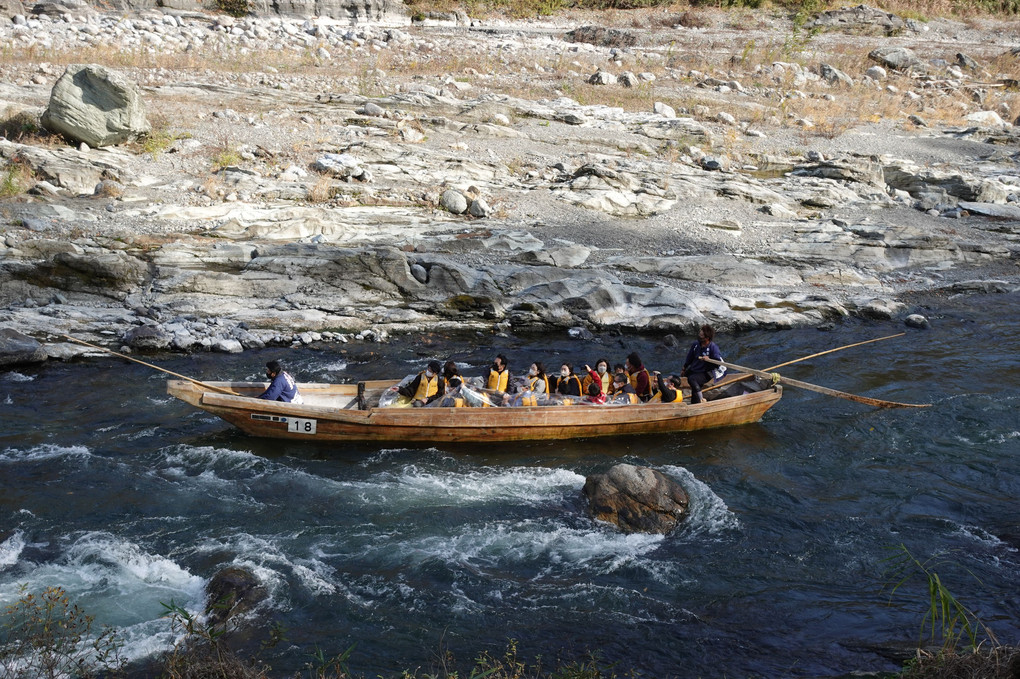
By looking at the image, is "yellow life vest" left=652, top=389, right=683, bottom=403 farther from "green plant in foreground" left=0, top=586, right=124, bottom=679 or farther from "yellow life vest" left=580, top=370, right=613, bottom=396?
"green plant in foreground" left=0, top=586, right=124, bottom=679

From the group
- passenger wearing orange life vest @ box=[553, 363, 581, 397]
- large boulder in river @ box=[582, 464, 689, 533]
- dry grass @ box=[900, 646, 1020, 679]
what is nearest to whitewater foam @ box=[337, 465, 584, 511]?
large boulder in river @ box=[582, 464, 689, 533]

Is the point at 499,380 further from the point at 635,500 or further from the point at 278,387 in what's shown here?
the point at 635,500

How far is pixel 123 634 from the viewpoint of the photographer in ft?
22.2

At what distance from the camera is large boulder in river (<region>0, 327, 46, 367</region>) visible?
→ 12.4 metres

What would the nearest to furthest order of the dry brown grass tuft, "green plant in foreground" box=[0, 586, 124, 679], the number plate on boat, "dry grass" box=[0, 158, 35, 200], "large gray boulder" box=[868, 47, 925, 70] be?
"green plant in foreground" box=[0, 586, 124, 679] < the number plate on boat < "dry grass" box=[0, 158, 35, 200] < the dry brown grass tuft < "large gray boulder" box=[868, 47, 925, 70]

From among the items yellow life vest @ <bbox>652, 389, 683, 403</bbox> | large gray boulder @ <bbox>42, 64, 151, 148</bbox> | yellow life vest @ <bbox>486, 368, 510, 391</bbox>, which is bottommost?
yellow life vest @ <bbox>652, 389, 683, 403</bbox>

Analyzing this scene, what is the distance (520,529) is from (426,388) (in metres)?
3.05

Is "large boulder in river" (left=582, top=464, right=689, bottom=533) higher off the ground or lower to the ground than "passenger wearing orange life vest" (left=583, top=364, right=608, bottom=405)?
lower

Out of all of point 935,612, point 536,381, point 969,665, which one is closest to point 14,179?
point 536,381

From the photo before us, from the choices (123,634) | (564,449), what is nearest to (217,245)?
(564,449)

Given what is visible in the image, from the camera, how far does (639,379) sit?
1168 centimetres

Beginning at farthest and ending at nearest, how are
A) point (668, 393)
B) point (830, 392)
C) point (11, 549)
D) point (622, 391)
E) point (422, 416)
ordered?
1. point (830, 392)
2. point (622, 391)
3. point (668, 393)
4. point (422, 416)
5. point (11, 549)

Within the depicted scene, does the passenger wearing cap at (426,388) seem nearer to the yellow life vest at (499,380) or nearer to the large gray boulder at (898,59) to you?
the yellow life vest at (499,380)

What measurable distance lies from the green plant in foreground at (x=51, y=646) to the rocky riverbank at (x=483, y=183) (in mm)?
7293
